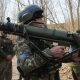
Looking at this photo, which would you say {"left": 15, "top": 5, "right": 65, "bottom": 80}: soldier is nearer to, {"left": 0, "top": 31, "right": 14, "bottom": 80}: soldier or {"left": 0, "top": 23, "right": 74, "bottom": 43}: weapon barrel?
{"left": 0, "top": 23, "right": 74, "bottom": 43}: weapon barrel

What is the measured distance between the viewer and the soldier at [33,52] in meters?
2.87

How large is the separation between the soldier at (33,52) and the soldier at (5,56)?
412 cm

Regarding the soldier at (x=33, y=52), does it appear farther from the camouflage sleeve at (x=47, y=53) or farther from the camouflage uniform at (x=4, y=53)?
the camouflage uniform at (x=4, y=53)

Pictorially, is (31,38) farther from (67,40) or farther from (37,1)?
(37,1)

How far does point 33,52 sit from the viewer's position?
2984 mm

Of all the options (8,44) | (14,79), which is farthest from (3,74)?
(14,79)

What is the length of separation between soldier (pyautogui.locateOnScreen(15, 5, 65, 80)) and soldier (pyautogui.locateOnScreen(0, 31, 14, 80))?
4.12 metres

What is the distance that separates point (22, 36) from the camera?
9.63ft

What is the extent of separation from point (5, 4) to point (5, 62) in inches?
1090

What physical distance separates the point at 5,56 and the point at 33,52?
14.7 ft

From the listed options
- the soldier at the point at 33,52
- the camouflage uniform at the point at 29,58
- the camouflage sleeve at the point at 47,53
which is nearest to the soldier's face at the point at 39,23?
the soldier at the point at 33,52

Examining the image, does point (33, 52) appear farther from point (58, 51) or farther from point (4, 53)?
point (4, 53)

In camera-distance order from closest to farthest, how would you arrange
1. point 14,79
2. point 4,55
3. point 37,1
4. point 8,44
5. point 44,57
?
1. point 44,57
2. point 4,55
3. point 8,44
4. point 14,79
5. point 37,1

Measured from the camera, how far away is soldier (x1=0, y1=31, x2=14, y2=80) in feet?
24.5
